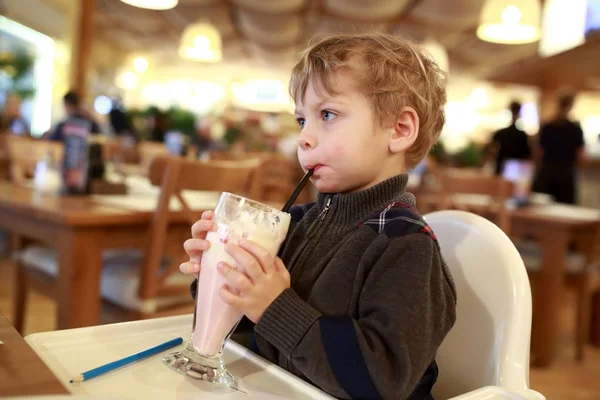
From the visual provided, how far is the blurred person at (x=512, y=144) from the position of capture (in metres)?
5.39

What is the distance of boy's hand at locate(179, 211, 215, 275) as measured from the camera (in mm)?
760

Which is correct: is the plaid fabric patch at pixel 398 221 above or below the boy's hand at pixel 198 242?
above

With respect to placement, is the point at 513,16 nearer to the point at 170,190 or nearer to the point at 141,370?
the point at 170,190

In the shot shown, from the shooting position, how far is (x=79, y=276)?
5.95ft

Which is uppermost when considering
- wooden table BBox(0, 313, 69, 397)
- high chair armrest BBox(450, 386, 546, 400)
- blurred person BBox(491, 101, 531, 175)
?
blurred person BBox(491, 101, 531, 175)

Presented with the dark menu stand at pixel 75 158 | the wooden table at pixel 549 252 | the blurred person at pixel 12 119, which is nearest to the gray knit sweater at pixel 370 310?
the dark menu stand at pixel 75 158

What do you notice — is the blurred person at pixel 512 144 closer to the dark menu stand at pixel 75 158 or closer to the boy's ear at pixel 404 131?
the dark menu stand at pixel 75 158

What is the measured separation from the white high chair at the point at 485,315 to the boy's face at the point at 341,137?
0.80ft

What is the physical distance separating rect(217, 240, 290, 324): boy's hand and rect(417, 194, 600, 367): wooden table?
2.70 metres

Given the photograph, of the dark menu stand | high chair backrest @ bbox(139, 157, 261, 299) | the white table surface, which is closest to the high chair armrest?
the white table surface

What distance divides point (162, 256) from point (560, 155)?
4.33 meters

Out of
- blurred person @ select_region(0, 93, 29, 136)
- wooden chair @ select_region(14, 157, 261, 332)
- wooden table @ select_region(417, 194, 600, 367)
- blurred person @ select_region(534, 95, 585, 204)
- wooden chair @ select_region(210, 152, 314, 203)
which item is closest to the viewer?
wooden chair @ select_region(14, 157, 261, 332)

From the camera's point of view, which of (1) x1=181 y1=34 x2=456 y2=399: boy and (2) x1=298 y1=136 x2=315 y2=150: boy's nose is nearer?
(1) x1=181 y1=34 x2=456 y2=399: boy

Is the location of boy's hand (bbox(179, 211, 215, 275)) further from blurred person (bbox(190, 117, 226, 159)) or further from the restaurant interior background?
blurred person (bbox(190, 117, 226, 159))
